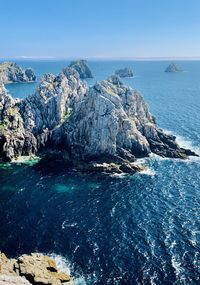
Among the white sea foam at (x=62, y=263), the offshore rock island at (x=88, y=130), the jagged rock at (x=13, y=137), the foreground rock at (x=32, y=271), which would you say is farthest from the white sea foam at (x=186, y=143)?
the foreground rock at (x=32, y=271)

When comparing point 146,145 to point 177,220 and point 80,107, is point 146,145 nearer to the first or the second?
point 80,107

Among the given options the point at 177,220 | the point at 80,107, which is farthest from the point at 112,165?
the point at 177,220

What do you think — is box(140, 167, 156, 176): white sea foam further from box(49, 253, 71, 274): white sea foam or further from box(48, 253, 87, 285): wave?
box(49, 253, 71, 274): white sea foam

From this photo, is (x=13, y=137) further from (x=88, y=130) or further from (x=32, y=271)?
(x=32, y=271)

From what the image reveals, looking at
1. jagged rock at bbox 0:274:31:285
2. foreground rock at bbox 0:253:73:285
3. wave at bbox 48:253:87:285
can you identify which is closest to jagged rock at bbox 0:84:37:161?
wave at bbox 48:253:87:285

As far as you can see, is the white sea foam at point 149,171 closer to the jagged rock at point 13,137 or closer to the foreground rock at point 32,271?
the jagged rock at point 13,137
